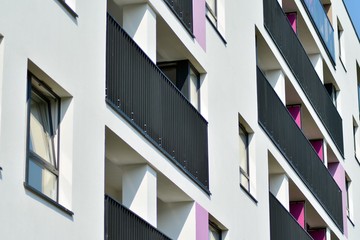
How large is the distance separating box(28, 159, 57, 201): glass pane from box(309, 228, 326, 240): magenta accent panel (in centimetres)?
2339

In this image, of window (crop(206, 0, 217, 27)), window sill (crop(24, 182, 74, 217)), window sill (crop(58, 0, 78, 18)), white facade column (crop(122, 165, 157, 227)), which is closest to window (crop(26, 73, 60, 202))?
window sill (crop(24, 182, 74, 217))

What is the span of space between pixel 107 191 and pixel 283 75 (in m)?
11.3

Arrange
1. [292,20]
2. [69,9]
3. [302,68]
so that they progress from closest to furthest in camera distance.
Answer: [69,9] < [302,68] < [292,20]

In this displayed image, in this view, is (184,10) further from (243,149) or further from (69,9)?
(69,9)

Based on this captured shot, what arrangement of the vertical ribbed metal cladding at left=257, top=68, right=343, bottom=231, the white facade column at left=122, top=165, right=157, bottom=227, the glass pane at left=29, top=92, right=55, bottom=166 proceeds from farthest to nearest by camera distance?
the vertical ribbed metal cladding at left=257, top=68, right=343, bottom=231 < the white facade column at left=122, top=165, right=157, bottom=227 < the glass pane at left=29, top=92, right=55, bottom=166

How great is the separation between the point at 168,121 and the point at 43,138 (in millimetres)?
6030

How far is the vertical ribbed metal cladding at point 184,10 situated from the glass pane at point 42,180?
7.15 meters

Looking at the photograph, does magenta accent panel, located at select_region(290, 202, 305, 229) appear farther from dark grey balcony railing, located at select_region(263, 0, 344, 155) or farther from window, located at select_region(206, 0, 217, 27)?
window, located at select_region(206, 0, 217, 27)

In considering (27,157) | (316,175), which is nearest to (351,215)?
(316,175)

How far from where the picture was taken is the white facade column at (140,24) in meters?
25.3

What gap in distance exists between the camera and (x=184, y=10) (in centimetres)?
2761

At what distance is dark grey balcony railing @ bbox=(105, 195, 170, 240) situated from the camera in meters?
22.1

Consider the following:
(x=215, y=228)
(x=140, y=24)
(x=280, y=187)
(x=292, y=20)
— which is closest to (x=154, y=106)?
(x=140, y=24)

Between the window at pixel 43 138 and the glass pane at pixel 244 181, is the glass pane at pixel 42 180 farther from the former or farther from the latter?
the glass pane at pixel 244 181
